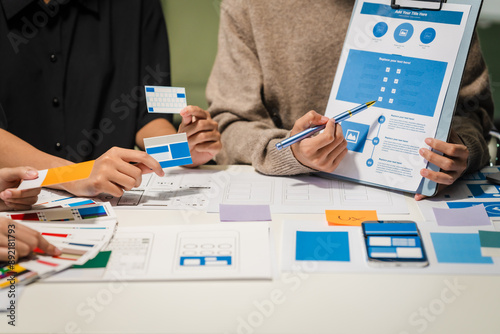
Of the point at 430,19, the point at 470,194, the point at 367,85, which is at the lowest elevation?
the point at 470,194

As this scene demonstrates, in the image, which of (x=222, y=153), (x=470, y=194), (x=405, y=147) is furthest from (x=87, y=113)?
(x=470, y=194)

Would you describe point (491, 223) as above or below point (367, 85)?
below

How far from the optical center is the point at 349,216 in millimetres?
892

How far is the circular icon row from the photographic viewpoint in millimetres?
977

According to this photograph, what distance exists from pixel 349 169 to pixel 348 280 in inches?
14.1

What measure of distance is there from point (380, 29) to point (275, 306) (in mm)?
663

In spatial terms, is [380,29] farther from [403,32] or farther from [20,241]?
[20,241]

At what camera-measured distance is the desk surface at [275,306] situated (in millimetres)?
632

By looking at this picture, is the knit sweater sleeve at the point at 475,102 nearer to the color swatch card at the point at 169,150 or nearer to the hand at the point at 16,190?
the color swatch card at the point at 169,150

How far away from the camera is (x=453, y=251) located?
78 centimetres

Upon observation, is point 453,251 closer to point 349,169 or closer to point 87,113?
point 349,169

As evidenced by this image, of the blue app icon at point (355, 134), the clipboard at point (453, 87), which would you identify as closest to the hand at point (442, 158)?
the clipboard at point (453, 87)

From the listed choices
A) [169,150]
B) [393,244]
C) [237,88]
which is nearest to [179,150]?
[169,150]

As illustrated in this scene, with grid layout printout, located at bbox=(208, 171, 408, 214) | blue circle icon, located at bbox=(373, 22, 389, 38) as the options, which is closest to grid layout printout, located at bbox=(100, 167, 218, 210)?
grid layout printout, located at bbox=(208, 171, 408, 214)
